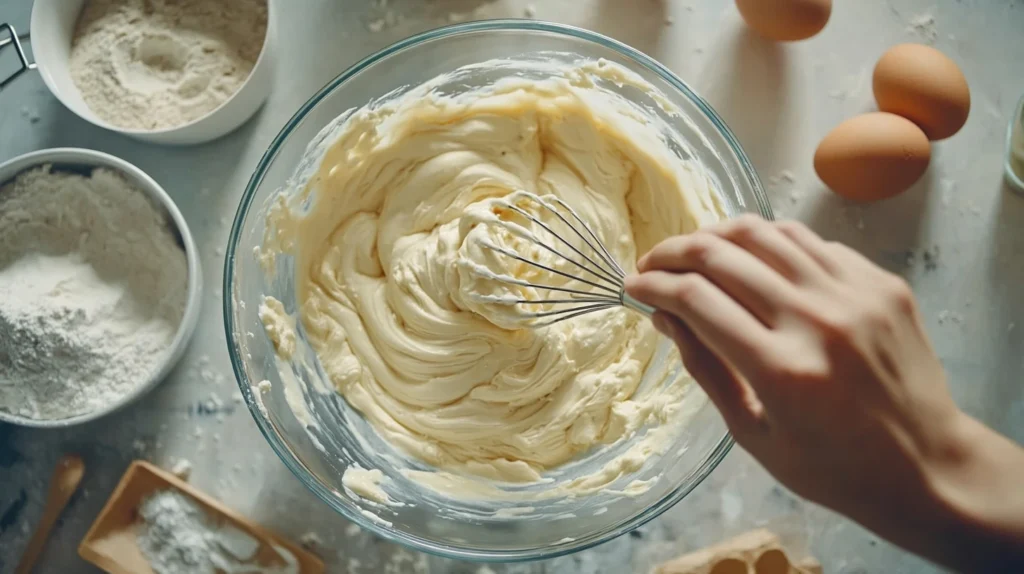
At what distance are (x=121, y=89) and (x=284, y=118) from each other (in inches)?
11.5

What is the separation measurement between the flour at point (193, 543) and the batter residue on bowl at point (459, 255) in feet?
1.06

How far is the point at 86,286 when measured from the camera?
1312mm

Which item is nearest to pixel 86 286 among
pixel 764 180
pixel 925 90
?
pixel 764 180

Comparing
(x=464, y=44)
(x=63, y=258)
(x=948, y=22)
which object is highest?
(x=948, y=22)

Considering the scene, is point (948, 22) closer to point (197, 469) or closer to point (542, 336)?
point (542, 336)

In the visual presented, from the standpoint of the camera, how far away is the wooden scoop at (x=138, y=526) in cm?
129

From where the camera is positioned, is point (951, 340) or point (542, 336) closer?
point (542, 336)

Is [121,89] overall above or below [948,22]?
below

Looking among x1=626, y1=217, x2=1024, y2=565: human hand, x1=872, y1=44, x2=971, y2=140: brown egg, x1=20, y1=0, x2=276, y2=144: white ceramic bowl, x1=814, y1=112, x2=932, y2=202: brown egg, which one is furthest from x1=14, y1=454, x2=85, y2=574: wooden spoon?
x1=872, y1=44, x2=971, y2=140: brown egg

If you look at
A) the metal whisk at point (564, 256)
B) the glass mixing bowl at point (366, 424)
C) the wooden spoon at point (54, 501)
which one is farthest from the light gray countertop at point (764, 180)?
the metal whisk at point (564, 256)

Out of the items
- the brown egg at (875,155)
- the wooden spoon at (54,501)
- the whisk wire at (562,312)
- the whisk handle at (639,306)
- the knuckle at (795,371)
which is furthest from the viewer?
the wooden spoon at (54,501)

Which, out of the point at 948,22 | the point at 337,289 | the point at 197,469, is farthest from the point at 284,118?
the point at 948,22

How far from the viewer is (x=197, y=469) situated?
138cm

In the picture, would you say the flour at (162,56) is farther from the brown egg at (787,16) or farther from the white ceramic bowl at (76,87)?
the brown egg at (787,16)
